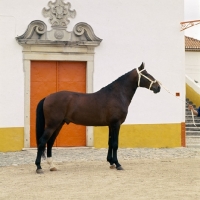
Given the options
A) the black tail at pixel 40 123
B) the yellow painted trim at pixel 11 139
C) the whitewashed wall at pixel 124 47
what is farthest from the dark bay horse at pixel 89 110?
the whitewashed wall at pixel 124 47

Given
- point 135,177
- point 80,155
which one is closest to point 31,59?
point 80,155

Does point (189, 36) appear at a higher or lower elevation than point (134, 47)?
higher

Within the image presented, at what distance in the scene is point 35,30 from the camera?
14133 millimetres

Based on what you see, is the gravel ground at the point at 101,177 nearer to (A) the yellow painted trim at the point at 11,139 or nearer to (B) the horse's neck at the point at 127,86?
(A) the yellow painted trim at the point at 11,139

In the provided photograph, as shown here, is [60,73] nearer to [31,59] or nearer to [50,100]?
[31,59]

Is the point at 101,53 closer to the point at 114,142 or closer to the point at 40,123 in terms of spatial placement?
the point at 114,142

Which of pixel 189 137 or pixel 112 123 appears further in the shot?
pixel 189 137

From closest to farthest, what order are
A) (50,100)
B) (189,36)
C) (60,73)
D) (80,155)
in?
1. (50,100)
2. (80,155)
3. (60,73)
4. (189,36)

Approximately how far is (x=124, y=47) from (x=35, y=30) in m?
2.43

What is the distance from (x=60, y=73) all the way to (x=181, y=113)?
11.5 feet

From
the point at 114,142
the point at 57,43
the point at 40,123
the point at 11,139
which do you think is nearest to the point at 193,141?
the point at 57,43

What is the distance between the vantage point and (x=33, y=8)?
14.2 meters

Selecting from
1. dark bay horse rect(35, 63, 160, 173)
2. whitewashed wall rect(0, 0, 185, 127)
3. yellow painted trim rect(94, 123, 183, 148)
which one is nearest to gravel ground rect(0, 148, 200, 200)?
dark bay horse rect(35, 63, 160, 173)

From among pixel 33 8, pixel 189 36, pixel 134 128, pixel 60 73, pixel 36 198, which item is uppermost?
pixel 189 36
